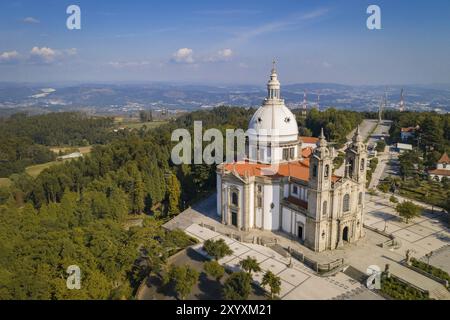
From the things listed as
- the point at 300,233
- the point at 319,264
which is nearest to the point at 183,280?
the point at 319,264

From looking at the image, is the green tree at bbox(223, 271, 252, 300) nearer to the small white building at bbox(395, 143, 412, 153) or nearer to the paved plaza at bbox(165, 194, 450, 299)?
the paved plaza at bbox(165, 194, 450, 299)

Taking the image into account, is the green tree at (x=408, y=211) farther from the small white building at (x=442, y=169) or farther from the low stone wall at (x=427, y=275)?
the small white building at (x=442, y=169)

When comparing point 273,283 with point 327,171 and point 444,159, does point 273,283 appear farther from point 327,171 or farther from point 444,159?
point 444,159

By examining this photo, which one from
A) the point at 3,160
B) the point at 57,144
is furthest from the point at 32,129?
the point at 3,160

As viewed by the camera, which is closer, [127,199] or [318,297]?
[318,297]
